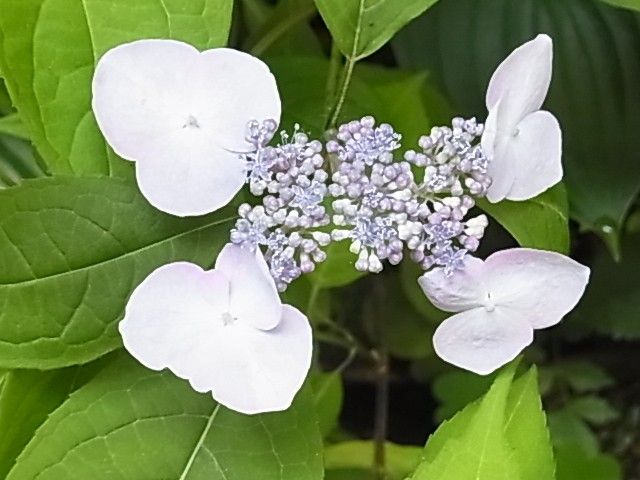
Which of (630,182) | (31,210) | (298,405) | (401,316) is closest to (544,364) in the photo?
(401,316)

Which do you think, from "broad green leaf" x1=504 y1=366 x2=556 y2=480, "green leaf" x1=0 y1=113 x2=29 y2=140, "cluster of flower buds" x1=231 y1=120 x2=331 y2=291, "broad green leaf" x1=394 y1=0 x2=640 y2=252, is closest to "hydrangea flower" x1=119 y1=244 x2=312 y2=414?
"cluster of flower buds" x1=231 y1=120 x2=331 y2=291

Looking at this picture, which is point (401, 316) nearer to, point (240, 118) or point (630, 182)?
point (630, 182)

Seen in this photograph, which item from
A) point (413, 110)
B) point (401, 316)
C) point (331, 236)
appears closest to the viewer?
point (331, 236)

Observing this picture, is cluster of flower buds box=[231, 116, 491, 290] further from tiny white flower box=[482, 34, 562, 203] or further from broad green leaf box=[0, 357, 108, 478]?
broad green leaf box=[0, 357, 108, 478]

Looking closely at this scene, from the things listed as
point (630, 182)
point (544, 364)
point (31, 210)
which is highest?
point (31, 210)

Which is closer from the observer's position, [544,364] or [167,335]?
[167,335]
